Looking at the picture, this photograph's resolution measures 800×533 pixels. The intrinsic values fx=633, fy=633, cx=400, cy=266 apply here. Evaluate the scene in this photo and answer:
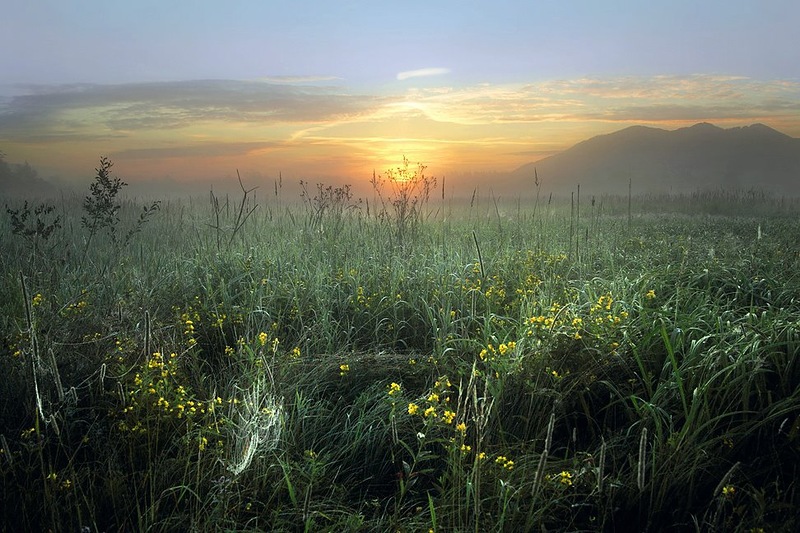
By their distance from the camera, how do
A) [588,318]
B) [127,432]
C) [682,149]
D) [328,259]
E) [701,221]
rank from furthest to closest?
[682,149] → [701,221] → [328,259] → [588,318] → [127,432]

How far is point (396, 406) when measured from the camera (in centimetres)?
311

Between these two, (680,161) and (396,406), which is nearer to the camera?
(396,406)

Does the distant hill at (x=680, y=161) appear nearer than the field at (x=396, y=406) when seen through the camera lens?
No

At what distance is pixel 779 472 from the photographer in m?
2.75

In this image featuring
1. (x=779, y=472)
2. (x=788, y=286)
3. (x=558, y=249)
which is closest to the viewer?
(x=779, y=472)

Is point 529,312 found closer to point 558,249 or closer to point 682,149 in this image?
point 558,249

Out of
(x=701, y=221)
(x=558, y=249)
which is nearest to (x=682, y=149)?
(x=701, y=221)

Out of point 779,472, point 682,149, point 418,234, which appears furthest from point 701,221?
point 682,149

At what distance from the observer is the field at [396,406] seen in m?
2.49

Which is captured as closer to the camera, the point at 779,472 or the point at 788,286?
the point at 779,472

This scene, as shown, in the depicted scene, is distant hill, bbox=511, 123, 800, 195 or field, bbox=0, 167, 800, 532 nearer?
field, bbox=0, 167, 800, 532

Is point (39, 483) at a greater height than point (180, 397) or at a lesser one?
lesser

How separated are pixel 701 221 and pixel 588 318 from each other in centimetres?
1007

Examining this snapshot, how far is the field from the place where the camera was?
2.49 m
